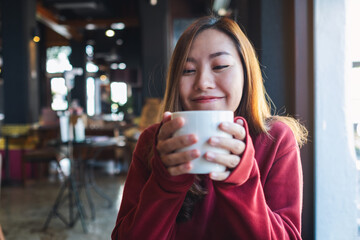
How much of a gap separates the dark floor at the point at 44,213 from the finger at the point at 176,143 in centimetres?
272

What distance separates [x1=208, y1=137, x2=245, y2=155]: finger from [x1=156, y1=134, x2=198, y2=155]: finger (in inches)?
1.2

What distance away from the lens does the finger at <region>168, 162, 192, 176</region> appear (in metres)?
0.50

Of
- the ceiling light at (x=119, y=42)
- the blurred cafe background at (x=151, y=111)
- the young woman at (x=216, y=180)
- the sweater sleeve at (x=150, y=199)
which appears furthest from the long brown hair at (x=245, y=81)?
the ceiling light at (x=119, y=42)

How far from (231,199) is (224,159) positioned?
0.36 feet

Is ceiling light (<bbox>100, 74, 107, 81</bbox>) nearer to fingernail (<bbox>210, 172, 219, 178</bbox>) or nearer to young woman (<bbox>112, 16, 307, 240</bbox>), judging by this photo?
young woman (<bbox>112, 16, 307, 240</bbox>)

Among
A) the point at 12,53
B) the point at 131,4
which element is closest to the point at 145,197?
the point at 12,53

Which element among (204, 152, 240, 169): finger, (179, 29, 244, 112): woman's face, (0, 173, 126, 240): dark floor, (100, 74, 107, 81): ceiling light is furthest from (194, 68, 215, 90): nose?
(100, 74, 107, 81): ceiling light

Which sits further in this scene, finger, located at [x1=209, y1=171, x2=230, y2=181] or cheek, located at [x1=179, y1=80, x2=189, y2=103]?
cheek, located at [x1=179, y1=80, x2=189, y2=103]

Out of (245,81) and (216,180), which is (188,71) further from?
(216,180)

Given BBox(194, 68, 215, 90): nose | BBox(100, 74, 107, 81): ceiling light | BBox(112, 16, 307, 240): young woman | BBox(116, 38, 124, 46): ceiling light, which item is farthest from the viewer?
BBox(100, 74, 107, 81): ceiling light

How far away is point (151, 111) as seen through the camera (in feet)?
17.4

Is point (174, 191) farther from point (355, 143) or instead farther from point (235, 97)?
point (355, 143)

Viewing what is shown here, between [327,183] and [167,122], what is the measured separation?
95 centimetres

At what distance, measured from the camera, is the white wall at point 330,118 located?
1.19 metres
